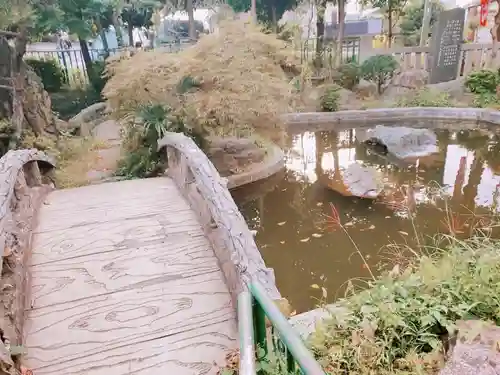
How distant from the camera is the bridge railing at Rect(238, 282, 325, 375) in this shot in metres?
1.16

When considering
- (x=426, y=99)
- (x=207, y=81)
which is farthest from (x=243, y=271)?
(x=426, y=99)

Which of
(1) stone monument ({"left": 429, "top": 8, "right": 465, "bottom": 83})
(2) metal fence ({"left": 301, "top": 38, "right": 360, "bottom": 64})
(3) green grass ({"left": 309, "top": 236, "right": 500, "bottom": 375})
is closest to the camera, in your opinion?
(3) green grass ({"left": 309, "top": 236, "right": 500, "bottom": 375})

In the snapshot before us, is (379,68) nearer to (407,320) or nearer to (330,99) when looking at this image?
(330,99)

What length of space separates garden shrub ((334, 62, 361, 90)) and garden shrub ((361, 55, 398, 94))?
214 millimetres

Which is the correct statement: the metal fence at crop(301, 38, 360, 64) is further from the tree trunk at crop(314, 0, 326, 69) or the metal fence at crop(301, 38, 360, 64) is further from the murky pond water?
the murky pond water

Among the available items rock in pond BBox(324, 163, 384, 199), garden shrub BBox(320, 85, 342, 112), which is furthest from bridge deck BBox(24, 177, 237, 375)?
garden shrub BBox(320, 85, 342, 112)

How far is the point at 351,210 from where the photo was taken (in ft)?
18.5

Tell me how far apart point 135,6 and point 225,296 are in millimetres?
13362

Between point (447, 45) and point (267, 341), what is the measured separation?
1287 centimetres

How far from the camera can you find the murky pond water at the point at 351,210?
4387 millimetres

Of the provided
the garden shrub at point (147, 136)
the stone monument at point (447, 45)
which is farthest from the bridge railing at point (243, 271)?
the stone monument at point (447, 45)

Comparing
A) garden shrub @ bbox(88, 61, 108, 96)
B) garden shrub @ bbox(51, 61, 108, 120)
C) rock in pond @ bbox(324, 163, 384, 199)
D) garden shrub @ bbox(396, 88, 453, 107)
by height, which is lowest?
rock in pond @ bbox(324, 163, 384, 199)

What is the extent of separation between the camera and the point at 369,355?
2023 millimetres

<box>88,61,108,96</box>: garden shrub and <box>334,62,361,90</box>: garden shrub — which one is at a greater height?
<box>88,61,108,96</box>: garden shrub
